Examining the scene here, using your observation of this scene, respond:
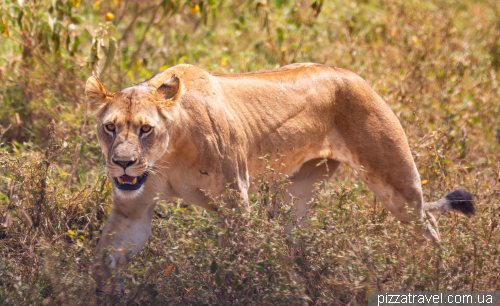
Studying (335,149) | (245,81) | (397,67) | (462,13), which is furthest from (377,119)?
(462,13)

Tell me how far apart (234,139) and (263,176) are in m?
0.30

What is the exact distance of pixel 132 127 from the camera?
3.17m

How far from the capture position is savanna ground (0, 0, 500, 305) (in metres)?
3.17

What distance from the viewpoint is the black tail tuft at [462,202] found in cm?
416

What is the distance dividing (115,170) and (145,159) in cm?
17

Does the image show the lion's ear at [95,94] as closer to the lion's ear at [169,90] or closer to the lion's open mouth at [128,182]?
the lion's ear at [169,90]

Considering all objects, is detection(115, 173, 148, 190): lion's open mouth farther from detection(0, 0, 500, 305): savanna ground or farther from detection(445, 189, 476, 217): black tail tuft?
detection(445, 189, 476, 217): black tail tuft

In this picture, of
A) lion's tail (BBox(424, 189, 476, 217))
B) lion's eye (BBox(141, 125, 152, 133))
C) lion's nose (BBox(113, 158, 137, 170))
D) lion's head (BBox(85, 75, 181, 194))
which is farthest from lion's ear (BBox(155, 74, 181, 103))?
lion's tail (BBox(424, 189, 476, 217))

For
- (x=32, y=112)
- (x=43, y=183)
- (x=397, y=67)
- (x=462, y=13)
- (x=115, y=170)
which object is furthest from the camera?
(x=462, y=13)

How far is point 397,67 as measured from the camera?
7.29 m

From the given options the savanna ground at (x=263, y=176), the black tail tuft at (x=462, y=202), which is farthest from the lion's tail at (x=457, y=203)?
the savanna ground at (x=263, y=176)

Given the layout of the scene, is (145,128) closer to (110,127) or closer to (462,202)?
(110,127)

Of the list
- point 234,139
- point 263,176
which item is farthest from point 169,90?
point 263,176

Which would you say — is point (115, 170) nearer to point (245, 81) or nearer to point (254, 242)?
point (254, 242)
